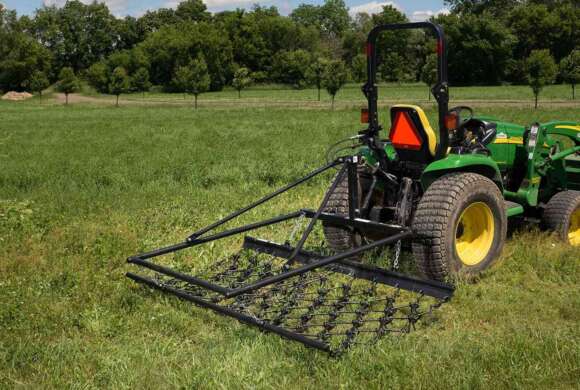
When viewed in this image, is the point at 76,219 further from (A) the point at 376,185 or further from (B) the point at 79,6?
(B) the point at 79,6

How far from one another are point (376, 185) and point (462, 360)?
2344 millimetres

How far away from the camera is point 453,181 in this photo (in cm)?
529

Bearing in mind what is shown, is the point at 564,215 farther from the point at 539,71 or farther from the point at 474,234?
the point at 539,71

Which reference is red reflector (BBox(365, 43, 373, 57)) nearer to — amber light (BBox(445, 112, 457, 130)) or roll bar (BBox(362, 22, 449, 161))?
roll bar (BBox(362, 22, 449, 161))

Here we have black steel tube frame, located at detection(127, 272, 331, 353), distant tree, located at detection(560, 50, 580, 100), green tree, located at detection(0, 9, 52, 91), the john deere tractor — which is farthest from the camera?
green tree, located at detection(0, 9, 52, 91)

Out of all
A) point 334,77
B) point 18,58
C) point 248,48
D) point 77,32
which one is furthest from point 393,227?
point 77,32

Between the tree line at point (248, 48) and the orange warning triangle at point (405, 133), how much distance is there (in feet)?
111

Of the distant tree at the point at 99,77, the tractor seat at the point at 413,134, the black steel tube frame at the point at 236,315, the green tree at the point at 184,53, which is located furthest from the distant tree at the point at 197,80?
the black steel tube frame at the point at 236,315

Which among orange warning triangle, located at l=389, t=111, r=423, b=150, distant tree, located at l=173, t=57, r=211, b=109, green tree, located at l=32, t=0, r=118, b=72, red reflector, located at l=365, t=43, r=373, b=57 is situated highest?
green tree, located at l=32, t=0, r=118, b=72

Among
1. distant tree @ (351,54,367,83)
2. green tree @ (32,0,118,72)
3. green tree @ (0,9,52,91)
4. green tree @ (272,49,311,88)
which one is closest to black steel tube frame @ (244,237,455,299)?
distant tree @ (351,54,367,83)

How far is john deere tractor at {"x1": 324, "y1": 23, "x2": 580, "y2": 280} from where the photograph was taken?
17.1ft

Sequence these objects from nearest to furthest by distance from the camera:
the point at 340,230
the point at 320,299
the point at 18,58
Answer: the point at 320,299 < the point at 340,230 < the point at 18,58

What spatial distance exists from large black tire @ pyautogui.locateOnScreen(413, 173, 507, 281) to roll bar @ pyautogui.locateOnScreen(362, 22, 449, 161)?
433mm

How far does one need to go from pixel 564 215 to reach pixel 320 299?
297 centimetres
